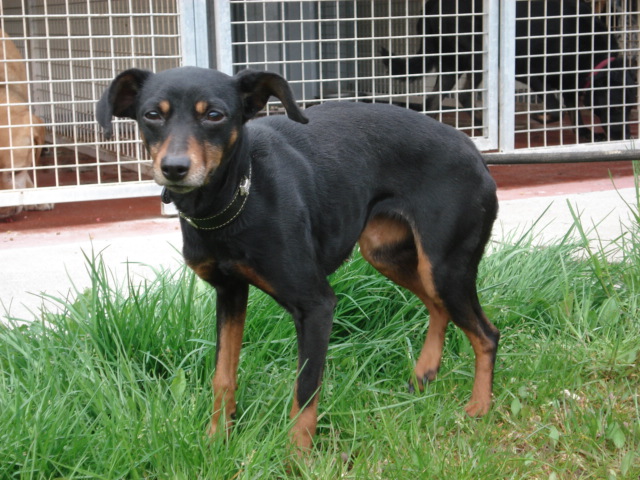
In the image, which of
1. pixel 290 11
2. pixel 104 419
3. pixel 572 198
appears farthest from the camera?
pixel 290 11

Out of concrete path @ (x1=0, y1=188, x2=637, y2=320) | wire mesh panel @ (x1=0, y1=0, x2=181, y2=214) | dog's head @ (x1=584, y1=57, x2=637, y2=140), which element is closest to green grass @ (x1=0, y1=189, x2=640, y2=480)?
concrete path @ (x1=0, y1=188, x2=637, y2=320)

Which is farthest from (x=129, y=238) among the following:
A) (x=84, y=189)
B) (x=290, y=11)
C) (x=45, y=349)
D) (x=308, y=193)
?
(x=290, y=11)

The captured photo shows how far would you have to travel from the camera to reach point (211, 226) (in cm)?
288

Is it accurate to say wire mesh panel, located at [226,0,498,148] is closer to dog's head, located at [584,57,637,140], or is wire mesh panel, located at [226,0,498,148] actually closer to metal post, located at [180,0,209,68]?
dog's head, located at [584,57,637,140]

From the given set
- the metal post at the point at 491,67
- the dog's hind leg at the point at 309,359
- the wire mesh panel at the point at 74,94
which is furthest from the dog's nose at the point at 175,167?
the metal post at the point at 491,67

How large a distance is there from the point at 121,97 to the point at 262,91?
45cm

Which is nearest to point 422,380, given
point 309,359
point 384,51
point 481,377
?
point 481,377

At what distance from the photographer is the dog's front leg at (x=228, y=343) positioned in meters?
3.08

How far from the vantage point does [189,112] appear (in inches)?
107

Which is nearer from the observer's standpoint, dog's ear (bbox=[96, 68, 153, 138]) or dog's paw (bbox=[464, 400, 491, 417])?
dog's ear (bbox=[96, 68, 153, 138])

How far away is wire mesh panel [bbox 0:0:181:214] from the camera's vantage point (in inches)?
219

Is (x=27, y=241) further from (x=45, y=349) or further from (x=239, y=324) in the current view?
(x=239, y=324)

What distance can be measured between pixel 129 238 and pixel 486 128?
281cm

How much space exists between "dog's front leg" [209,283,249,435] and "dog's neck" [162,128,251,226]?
0.31 meters
